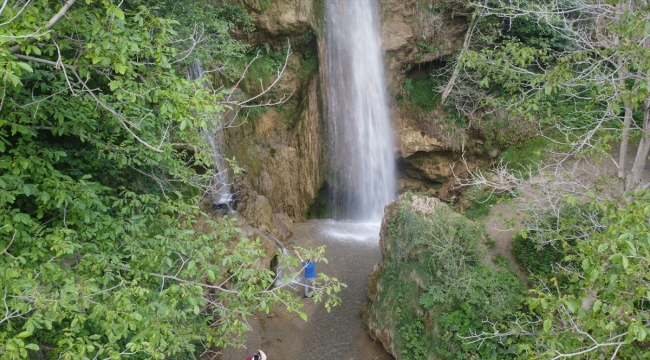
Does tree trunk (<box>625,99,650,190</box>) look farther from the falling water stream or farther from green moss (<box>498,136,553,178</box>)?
green moss (<box>498,136,553,178</box>)

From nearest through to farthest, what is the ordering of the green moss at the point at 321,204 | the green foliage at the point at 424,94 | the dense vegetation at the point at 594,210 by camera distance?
the dense vegetation at the point at 594,210, the green moss at the point at 321,204, the green foliage at the point at 424,94

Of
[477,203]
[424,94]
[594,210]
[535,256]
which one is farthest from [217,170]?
[594,210]

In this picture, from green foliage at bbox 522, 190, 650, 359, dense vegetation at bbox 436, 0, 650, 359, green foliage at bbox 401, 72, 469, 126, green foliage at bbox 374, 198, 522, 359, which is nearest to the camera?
green foliage at bbox 522, 190, 650, 359

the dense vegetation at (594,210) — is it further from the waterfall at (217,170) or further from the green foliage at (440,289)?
the waterfall at (217,170)

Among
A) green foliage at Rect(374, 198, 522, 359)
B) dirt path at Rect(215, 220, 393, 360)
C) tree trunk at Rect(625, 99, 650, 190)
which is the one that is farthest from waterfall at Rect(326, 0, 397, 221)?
tree trunk at Rect(625, 99, 650, 190)

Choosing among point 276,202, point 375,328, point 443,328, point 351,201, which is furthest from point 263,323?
point 351,201

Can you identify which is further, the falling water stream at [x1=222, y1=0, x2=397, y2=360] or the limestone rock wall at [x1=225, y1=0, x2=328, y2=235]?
the limestone rock wall at [x1=225, y1=0, x2=328, y2=235]

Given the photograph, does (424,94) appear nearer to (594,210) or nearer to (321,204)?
(321,204)

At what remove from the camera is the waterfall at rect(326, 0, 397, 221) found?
14969 millimetres

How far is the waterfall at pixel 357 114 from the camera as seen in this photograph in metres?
15.0

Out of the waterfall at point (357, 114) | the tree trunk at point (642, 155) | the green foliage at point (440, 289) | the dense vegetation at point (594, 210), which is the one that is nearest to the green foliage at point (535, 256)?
the dense vegetation at point (594, 210)

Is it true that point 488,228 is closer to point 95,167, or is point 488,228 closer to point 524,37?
point 524,37

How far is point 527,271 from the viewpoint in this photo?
902 centimetres

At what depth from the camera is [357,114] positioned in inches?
615
